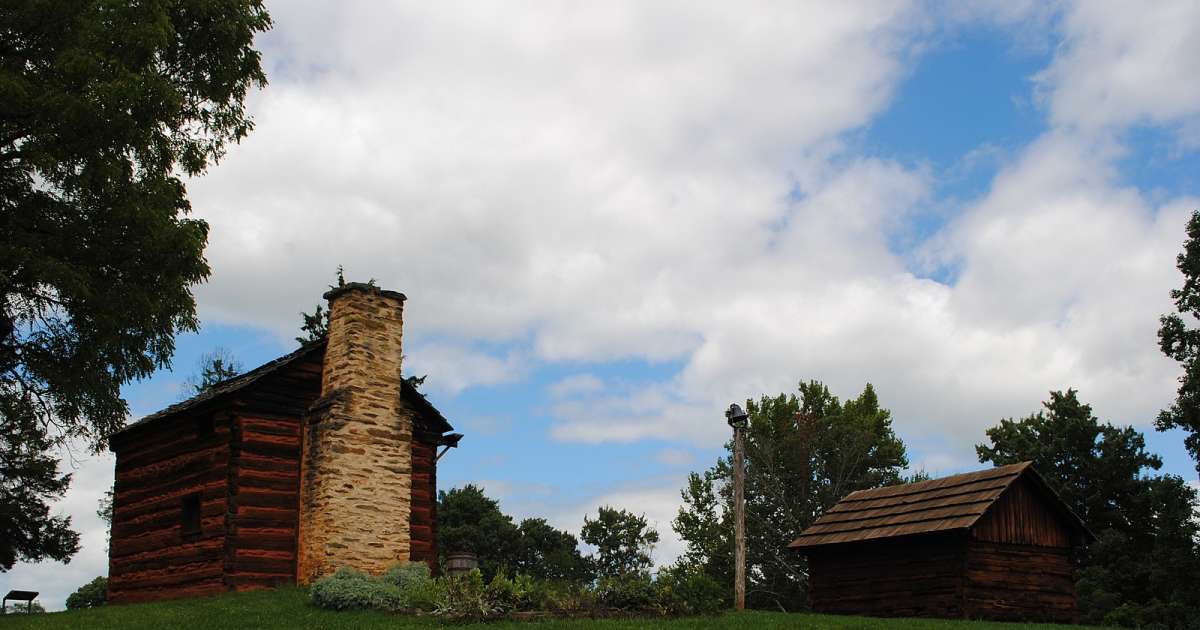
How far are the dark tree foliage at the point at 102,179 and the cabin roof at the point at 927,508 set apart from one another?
18.9 meters

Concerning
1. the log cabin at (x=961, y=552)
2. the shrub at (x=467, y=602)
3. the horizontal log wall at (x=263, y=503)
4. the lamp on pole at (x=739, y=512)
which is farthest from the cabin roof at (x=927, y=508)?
the horizontal log wall at (x=263, y=503)

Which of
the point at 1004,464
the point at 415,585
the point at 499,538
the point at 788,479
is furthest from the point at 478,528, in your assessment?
the point at 415,585

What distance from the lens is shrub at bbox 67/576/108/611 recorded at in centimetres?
5819

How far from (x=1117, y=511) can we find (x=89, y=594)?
55.1m

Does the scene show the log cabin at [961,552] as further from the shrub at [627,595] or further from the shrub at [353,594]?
the shrub at [353,594]

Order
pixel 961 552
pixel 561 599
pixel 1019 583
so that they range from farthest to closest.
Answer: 1. pixel 1019 583
2. pixel 961 552
3. pixel 561 599

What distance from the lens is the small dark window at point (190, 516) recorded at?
85.7 ft

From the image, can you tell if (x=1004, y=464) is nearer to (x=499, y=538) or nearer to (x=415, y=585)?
(x=499, y=538)

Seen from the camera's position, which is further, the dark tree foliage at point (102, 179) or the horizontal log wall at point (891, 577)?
the horizontal log wall at point (891, 577)

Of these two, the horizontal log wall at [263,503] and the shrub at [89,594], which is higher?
the horizontal log wall at [263,503]

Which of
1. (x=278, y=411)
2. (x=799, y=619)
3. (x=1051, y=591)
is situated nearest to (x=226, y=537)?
(x=278, y=411)

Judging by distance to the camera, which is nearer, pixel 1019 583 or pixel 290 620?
pixel 290 620

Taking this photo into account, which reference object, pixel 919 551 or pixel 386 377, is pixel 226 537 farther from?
pixel 919 551

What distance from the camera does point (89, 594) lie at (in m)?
61.6
